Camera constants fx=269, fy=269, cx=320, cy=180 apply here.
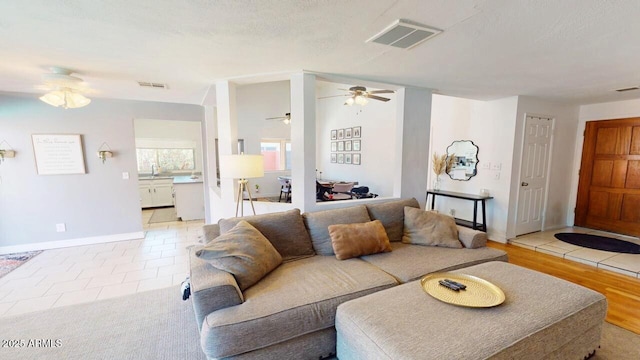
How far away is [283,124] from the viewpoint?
333 inches

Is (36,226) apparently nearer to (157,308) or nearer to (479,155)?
(157,308)

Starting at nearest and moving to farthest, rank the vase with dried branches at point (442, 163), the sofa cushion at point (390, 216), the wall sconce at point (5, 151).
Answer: the sofa cushion at point (390, 216) → the wall sconce at point (5, 151) → the vase with dried branches at point (442, 163)

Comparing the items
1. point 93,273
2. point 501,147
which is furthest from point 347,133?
point 93,273

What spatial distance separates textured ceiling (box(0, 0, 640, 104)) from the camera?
152 centimetres


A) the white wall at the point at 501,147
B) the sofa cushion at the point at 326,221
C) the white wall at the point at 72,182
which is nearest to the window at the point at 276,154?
the white wall at the point at 72,182

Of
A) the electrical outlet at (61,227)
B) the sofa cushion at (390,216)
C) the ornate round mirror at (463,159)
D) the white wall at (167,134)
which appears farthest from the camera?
the white wall at (167,134)

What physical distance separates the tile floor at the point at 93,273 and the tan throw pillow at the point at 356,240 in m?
1.91

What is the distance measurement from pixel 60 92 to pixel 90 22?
1.62 meters

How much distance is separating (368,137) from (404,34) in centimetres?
542

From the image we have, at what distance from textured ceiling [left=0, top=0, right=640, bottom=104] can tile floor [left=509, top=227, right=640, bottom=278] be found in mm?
2164

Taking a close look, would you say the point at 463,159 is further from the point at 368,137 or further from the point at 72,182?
the point at 72,182

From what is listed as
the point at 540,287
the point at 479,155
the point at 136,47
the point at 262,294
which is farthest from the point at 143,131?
the point at 540,287

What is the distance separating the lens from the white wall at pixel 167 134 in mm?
6766

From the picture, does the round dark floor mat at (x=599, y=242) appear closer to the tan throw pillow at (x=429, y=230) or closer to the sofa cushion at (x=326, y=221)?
the tan throw pillow at (x=429, y=230)
